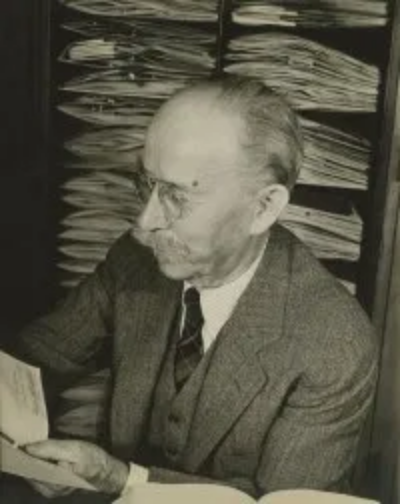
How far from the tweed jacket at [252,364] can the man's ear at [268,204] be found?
70 millimetres

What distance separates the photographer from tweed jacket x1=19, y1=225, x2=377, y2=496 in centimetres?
118

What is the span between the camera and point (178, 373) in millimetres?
1335

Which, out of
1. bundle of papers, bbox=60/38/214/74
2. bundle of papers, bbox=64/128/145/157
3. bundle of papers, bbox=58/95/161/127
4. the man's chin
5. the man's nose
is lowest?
the man's chin

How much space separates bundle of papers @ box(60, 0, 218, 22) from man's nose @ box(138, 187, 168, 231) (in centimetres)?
85

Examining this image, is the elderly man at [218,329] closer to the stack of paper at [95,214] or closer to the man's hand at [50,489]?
the man's hand at [50,489]

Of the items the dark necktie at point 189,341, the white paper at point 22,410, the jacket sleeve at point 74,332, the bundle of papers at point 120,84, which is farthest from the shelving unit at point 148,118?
the white paper at point 22,410

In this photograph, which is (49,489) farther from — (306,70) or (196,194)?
(306,70)

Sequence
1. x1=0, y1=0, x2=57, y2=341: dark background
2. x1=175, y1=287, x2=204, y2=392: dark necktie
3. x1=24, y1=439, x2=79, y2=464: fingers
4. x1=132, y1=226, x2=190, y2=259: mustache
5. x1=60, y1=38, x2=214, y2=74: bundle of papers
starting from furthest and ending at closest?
x1=60, y1=38, x2=214, y2=74: bundle of papers
x1=0, y1=0, x2=57, y2=341: dark background
x1=175, y1=287, x2=204, y2=392: dark necktie
x1=132, y1=226, x2=190, y2=259: mustache
x1=24, y1=439, x2=79, y2=464: fingers

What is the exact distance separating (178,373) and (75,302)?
0.23 meters

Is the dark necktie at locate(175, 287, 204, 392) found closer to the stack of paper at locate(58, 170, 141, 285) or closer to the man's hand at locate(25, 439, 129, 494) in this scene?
the man's hand at locate(25, 439, 129, 494)

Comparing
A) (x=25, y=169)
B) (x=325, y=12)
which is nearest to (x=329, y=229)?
(x=325, y=12)

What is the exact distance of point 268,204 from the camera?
48.1 inches

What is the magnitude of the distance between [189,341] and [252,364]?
0.12m

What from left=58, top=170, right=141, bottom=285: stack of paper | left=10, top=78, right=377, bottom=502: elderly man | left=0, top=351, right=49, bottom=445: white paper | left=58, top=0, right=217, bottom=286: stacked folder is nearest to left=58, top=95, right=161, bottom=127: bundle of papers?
left=58, top=0, right=217, bottom=286: stacked folder
